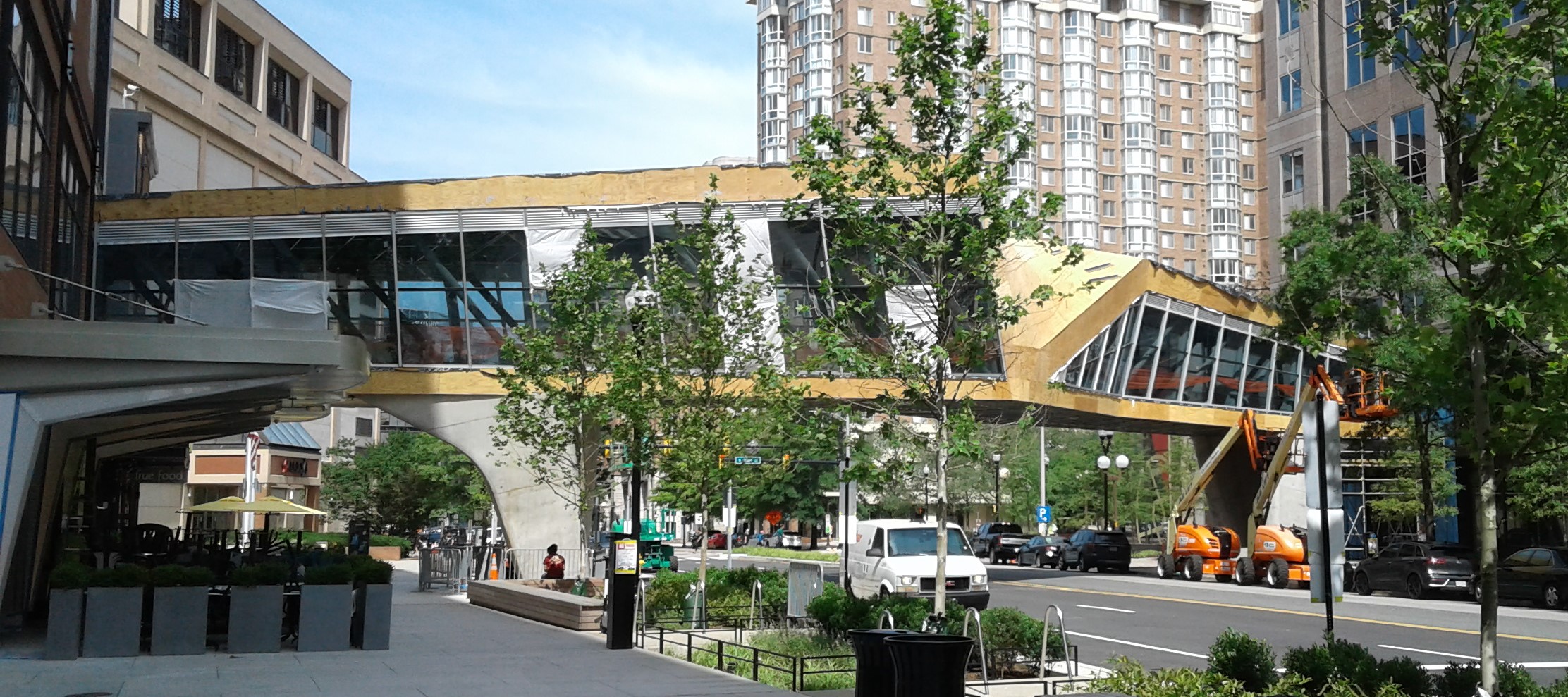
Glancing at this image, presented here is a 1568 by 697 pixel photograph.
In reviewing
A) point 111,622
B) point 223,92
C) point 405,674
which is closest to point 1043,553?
point 223,92

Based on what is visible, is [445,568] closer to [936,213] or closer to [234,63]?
[936,213]

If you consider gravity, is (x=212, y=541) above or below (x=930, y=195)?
below

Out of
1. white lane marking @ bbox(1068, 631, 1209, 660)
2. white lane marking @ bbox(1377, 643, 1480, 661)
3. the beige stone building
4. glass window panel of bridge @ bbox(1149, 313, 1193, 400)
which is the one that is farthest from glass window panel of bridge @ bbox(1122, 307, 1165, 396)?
the beige stone building

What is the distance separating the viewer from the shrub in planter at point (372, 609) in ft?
60.6

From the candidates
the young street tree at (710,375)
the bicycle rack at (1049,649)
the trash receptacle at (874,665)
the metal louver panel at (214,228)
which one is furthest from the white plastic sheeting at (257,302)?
the trash receptacle at (874,665)

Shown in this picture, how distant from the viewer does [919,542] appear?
27531 millimetres

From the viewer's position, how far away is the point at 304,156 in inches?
2510

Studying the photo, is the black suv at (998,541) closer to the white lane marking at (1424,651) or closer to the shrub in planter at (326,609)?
the white lane marking at (1424,651)

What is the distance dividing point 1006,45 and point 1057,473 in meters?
49.1

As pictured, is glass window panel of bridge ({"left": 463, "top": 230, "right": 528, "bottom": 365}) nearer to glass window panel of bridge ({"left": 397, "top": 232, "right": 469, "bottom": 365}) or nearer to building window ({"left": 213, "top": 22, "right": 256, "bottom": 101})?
glass window panel of bridge ({"left": 397, "top": 232, "right": 469, "bottom": 365})

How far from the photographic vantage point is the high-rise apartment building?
4592 inches

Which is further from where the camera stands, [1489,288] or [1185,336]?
[1185,336]

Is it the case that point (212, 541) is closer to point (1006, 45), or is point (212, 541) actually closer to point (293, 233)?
point (293, 233)

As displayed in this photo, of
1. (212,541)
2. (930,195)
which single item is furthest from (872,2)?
(930,195)
